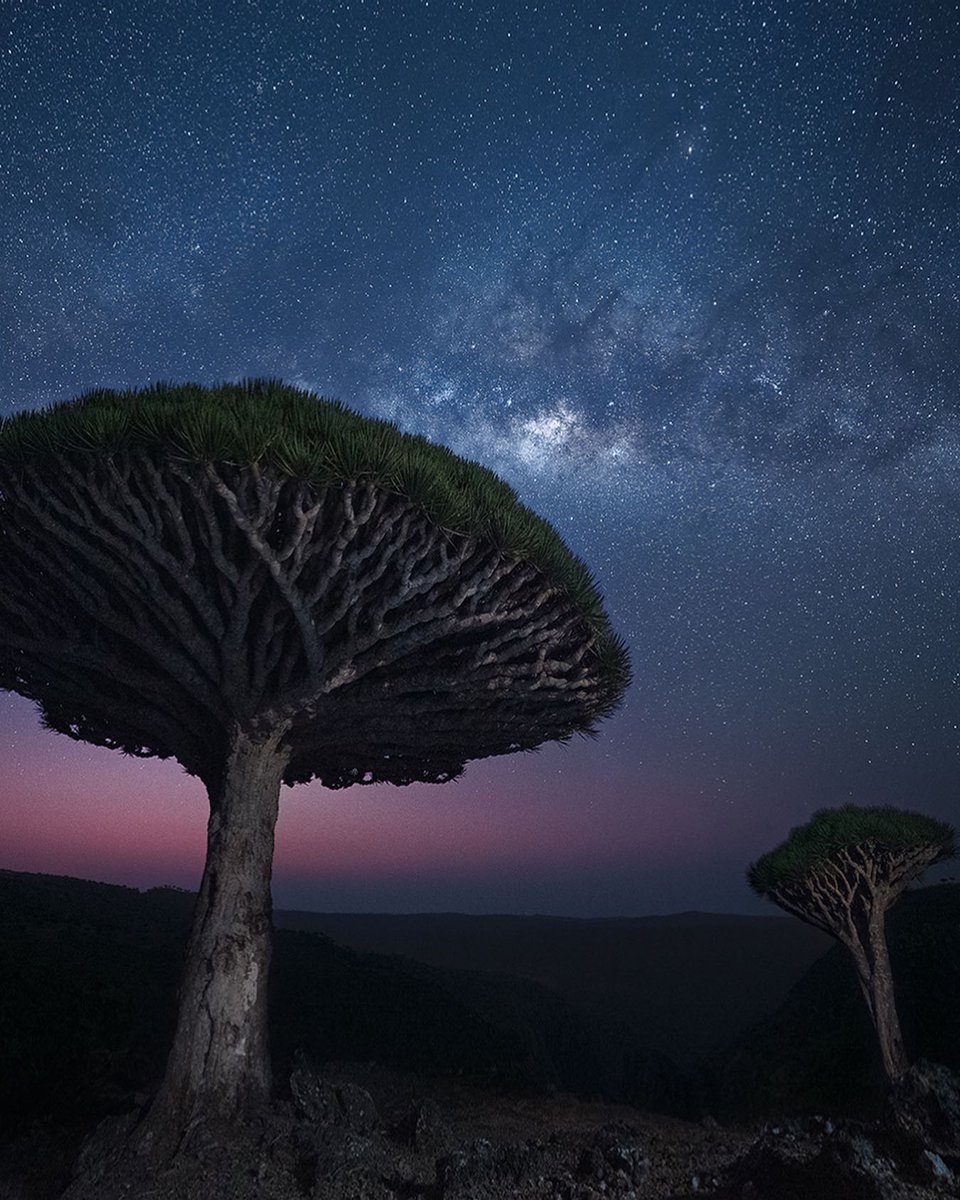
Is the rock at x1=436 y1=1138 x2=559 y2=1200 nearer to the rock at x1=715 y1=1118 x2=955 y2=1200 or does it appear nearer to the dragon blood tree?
the rock at x1=715 y1=1118 x2=955 y2=1200

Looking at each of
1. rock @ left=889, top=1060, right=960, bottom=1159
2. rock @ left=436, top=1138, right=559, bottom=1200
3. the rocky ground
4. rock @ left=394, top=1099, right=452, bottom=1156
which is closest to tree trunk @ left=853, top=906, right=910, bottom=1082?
the rocky ground

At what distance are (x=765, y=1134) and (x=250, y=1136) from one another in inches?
163

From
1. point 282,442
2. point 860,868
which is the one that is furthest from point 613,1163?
point 860,868

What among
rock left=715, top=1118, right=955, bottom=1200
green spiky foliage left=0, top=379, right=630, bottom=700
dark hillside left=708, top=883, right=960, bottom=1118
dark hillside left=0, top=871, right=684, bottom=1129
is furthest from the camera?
dark hillside left=708, top=883, right=960, bottom=1118

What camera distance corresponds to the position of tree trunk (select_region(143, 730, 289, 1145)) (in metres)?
6.07

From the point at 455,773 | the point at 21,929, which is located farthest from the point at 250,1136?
the point at 21,929

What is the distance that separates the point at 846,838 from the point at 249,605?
9560mm

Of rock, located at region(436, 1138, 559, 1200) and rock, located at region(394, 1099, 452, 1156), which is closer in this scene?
rock, located at region(436, 1138, 559, 1200)

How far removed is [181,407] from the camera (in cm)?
595

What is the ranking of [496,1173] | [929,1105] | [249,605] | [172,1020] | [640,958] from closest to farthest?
[496,1173], [929,1105], [249,605], [172,1020], [640,958]

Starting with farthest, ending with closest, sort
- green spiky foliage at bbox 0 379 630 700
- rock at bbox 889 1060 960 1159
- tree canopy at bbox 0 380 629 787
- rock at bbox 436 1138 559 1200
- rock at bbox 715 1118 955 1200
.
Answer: tree canopy at bbox 0 380 629 787 < green spiky foliage at bbox 0 379 630 700 < rock at bbox 889 1060 960 1159 < rock at bbox 436 1138 559 1200 < rock at bbox 715 1118 955 1200

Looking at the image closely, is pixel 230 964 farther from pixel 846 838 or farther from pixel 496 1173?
pixel 846 838

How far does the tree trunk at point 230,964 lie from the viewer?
6.07 meters

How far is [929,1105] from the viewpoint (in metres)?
5.36
